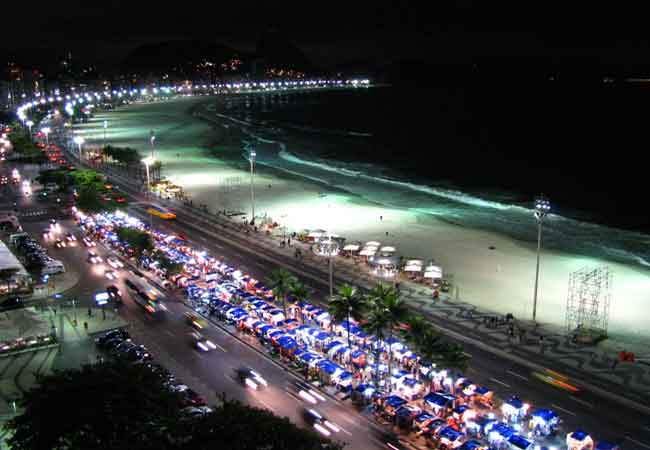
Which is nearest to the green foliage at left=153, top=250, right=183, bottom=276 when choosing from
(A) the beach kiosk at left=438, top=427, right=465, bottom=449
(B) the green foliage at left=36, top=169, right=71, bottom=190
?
(A) the beach kiosk at left=438, top=427, right=465, bottom=449

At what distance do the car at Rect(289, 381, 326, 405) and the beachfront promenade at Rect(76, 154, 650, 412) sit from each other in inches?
385

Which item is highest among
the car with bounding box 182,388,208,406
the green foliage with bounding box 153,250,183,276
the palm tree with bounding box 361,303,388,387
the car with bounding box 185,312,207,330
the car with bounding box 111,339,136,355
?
the palm tree with bounding box 361,303,388,387

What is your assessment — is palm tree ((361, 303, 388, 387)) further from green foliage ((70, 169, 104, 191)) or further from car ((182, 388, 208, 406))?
green foliage ((70, 169, 104, 191))

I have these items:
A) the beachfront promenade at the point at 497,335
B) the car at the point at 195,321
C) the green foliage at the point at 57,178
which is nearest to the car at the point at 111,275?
the car at the point at 195,321

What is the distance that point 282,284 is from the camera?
115ft

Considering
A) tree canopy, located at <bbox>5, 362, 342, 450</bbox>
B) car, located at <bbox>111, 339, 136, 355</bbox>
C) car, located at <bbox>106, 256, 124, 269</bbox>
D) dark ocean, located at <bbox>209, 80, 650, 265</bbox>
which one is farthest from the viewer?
dark ocean, located at <bbox>209, 80, 650, 265</bbox>

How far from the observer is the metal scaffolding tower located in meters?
34.7

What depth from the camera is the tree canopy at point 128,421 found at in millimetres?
16062

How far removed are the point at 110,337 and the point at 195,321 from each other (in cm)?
533

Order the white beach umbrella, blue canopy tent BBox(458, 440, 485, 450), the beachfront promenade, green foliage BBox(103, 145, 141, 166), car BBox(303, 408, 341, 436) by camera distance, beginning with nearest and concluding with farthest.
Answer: blue canopy tent BBox(458, 440, 485, 450) → car BBox(303, 408, 341, 436) → the beachfront promenade → the white beach umbrella → green foliage BBox(103, 145, 141, 166)

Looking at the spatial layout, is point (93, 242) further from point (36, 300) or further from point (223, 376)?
point (223, 376)

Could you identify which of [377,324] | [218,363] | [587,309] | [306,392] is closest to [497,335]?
[587,309]

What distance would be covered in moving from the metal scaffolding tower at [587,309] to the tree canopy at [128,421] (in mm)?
23299

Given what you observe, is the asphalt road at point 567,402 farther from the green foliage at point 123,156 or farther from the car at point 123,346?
the green foliage at point 123,156
